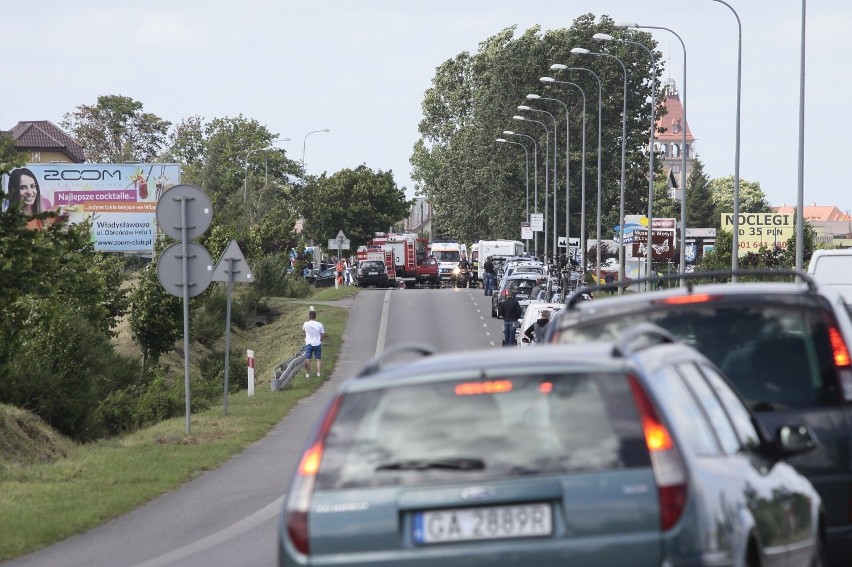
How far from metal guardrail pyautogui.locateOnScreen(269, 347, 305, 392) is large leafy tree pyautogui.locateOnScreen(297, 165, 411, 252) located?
83627 mm

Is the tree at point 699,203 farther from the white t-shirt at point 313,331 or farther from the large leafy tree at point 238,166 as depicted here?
the white t-shirt at point 313,331

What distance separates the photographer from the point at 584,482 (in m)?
5.88

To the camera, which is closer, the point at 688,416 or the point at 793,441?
the point at 688,416

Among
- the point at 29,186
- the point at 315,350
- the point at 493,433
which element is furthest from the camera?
Result: the point at 29,186

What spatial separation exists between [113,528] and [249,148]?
384 ft

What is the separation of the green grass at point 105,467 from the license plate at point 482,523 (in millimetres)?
6924

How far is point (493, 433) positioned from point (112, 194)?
5800 centimetres

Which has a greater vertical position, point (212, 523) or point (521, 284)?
point (521, 284)

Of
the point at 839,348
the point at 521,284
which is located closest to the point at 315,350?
the point at 521,284

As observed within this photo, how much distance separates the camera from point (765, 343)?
9297 mm

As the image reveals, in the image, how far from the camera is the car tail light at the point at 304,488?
613 centimetres

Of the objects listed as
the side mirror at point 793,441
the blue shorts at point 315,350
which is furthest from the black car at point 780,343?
the blue shorts at point 315,350

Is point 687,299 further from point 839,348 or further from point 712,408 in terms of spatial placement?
point 712,408

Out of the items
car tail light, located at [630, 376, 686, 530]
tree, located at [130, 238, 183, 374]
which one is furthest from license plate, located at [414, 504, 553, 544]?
tree, located at [130, 238, 183, 374]
